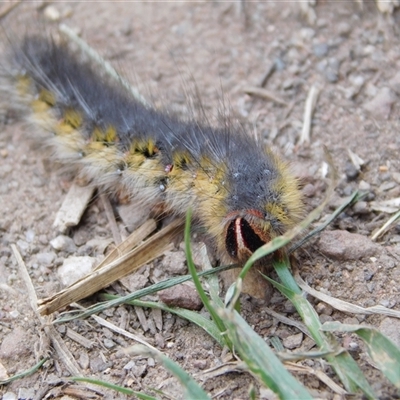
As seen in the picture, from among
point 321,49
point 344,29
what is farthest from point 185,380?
point 344,29

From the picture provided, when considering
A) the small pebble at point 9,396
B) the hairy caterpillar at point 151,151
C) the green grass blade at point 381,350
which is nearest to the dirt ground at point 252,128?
the small pebble at point 9,396

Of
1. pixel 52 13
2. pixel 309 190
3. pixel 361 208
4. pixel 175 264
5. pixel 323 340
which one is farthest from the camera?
pixel 52 13

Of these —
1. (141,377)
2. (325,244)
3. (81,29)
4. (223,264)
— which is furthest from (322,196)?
(81,29)

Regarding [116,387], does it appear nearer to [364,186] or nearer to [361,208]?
[361,208]

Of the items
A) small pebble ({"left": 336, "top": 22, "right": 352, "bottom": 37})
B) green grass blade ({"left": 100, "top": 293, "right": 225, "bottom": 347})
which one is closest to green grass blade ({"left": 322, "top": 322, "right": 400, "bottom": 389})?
green grass blade ({"left": 100, "top": 293, "right": 225, "bottom": 347})

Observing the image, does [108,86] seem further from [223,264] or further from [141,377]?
[141,377]

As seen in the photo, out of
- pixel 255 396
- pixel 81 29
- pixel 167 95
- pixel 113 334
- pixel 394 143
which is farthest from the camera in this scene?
pixel 81 29

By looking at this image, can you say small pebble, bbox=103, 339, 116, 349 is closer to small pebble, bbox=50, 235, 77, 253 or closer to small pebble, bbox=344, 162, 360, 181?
small pebble, bbox=50, 235, 77, 253
